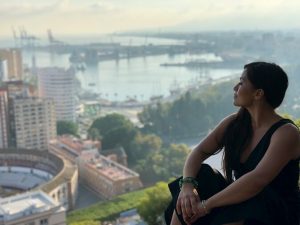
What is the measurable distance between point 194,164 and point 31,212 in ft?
12.7

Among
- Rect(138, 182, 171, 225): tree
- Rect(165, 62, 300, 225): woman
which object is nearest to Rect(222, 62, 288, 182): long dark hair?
Rect(165, 62, 300, 225): woman

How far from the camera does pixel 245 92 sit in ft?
2.38

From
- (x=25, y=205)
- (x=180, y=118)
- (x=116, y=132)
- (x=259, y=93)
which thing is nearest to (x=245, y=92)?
(x=259, y=93)

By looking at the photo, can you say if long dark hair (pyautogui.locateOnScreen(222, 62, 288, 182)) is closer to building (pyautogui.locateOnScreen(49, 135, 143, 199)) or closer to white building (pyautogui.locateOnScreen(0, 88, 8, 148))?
building (pyautogui.locateOnScreen(49, 135, 143, 199))

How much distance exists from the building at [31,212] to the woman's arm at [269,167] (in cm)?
394

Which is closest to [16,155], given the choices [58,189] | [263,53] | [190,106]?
[58,189]

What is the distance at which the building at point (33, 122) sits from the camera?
865 cm

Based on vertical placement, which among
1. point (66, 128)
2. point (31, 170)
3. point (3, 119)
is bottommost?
point (31, 170)

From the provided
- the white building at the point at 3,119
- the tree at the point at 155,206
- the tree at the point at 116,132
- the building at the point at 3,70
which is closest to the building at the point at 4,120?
the white building at the point at 3,119

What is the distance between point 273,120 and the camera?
28.6 inches

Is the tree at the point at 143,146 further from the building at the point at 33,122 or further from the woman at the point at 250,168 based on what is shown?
the woman at the point at 250,168

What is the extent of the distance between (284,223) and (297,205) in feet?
0.14

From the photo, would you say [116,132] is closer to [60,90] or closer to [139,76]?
[60,90]

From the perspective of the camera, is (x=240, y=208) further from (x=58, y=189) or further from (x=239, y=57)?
(x=239, y=57)
